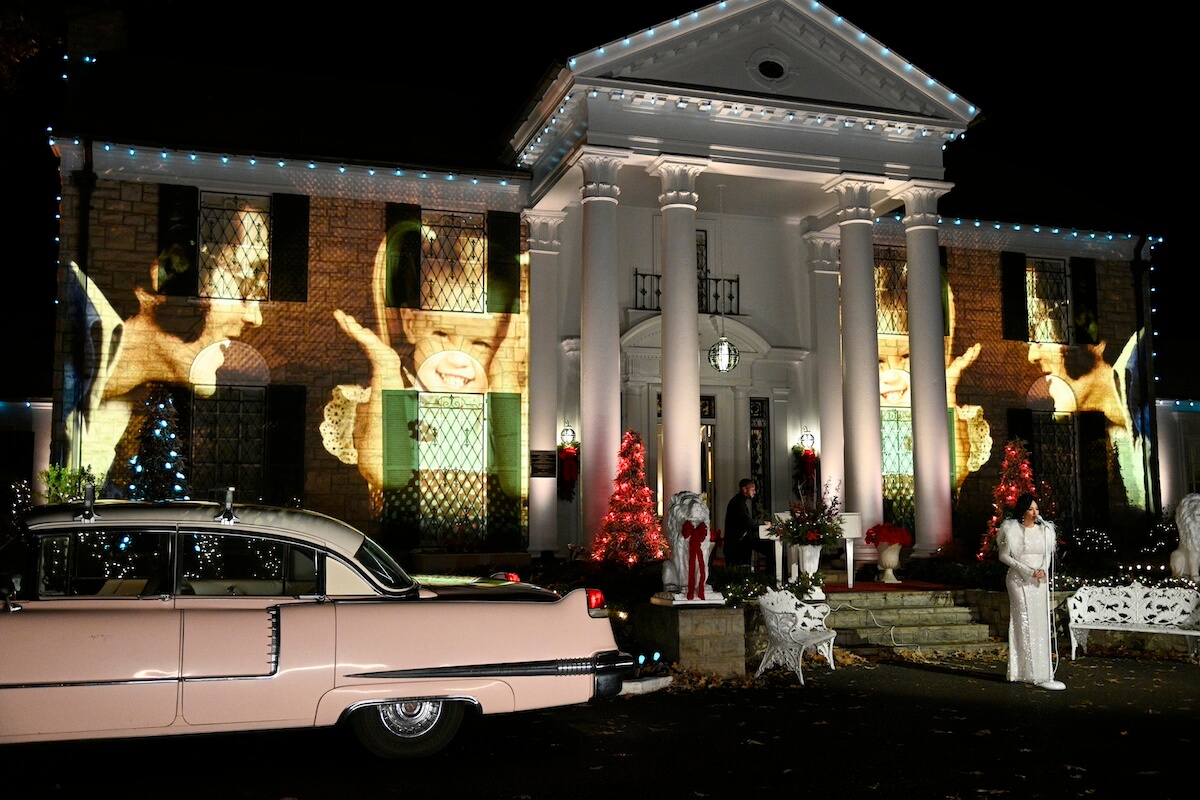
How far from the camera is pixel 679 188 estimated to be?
15625mm

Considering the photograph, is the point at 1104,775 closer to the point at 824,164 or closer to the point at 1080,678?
the point at 1080,678

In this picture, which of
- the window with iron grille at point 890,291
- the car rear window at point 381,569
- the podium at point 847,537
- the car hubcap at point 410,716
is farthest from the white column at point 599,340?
the car hubcap at point 410,716

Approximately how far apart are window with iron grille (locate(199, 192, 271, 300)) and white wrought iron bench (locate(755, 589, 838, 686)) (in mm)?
10092

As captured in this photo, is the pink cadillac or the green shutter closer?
the pink cadillac

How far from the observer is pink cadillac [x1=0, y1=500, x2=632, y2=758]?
6.24 metres

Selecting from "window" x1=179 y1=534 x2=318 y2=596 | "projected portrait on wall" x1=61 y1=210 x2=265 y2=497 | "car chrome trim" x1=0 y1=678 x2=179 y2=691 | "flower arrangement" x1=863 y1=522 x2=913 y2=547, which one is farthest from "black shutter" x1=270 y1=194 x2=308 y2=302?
"car chrome trim" x1=0 y1=678 x2=179 y2=691

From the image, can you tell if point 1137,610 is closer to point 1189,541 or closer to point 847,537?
point 1189,541

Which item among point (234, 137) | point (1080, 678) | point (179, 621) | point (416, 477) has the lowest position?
point (1080, 678)

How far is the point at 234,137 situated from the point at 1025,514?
13.3m

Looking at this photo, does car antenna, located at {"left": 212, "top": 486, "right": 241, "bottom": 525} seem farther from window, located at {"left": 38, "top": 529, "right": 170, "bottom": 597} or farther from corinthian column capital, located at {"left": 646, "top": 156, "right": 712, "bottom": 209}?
corinthian column capital, located at {"left": 646, "top": 156, "right": 712, "bottom": 209}

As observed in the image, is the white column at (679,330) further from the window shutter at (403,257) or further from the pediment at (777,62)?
the window shutter at (403,257)

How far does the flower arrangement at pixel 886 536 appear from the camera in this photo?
1452cm

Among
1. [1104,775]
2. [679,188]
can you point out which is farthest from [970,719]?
[679,188]

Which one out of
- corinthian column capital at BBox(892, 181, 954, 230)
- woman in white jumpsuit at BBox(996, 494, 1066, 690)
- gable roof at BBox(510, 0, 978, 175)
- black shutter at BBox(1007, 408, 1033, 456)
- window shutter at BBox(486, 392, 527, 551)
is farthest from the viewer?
black shutter at BBox(1007, 408, 1033, 456)
